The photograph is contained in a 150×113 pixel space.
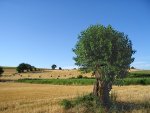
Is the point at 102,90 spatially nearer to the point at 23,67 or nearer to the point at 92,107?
the point at 92,107

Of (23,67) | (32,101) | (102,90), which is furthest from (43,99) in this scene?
(23,67)

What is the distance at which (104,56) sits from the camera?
Answer: 67.6ft

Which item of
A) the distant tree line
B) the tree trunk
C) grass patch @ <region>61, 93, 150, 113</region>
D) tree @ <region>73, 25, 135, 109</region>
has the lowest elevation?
grass patch @ <region>61, 93, 150, 113</region>

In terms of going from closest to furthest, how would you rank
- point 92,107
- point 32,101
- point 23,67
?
point 92,107 → point 32,101 → point 23,67

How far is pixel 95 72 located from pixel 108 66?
1.20m

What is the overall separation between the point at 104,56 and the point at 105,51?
308mm

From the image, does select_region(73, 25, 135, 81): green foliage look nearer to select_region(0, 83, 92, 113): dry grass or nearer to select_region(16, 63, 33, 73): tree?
select_region(0, 83, 92, 113): dry grass

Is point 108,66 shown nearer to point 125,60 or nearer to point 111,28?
point 125,60

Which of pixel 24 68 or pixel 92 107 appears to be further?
pixel 24 68

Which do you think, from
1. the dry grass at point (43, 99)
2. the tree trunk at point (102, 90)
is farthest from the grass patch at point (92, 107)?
the dry grass at point (43, 99)

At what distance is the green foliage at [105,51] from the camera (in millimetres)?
20400

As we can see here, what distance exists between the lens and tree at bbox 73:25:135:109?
20375mm

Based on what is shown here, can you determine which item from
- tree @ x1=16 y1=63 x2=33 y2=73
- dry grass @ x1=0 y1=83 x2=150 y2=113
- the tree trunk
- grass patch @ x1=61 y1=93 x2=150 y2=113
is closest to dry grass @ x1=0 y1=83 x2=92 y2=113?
dry grass @ x1=0 y1=83 x2=150 y2=113

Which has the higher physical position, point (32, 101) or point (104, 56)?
point (104, 56)
